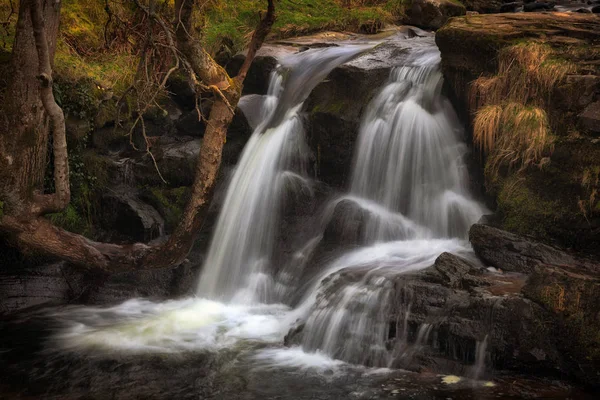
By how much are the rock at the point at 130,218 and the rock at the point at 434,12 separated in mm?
8844

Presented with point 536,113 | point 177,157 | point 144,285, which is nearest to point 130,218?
point 144,285

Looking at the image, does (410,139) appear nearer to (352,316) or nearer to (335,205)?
(335,205)

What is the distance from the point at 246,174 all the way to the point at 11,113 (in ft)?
12.0

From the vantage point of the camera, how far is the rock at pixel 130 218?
865cm

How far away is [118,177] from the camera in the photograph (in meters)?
9.12

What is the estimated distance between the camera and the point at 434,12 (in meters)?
14.3

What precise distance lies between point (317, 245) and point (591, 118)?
12.5 ft

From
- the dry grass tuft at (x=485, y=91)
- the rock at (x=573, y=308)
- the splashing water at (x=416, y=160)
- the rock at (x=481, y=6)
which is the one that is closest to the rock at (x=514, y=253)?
the rock at (x=573, y=308)

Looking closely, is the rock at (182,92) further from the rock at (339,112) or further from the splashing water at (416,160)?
the splashing water at (416,160)

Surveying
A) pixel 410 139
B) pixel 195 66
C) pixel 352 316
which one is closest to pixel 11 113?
pixel 195 66

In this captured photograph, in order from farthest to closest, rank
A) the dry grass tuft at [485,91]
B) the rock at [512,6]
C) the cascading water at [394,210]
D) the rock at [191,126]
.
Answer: the rock at [512,6]
the rock at [191,126]
the dry grass tuft at [485,91]
the cascading water at [394,210]

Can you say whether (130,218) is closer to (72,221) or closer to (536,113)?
(72,221)

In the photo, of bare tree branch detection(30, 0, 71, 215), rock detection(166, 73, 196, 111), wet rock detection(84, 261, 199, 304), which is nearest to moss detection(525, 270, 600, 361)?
wet rock detection(84, 261, 199, 304)

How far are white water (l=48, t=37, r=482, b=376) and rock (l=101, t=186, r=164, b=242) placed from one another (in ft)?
3.16
